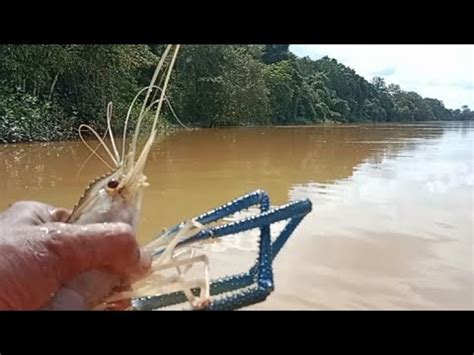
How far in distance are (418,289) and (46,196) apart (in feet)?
9.42

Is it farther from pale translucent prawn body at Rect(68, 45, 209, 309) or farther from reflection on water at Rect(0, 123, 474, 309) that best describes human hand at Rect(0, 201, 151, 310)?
reflection on water at Rect(0, 123, 474, 309)

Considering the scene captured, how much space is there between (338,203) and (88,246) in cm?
322

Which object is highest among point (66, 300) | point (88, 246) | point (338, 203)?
point (88, 246)

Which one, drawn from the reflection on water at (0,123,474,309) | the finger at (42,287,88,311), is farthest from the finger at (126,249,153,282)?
the reflection on water at (0,123,474,309)

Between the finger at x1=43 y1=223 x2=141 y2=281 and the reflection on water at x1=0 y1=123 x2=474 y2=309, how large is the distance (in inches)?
45.5

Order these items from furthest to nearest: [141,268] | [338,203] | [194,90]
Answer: [194,90]
[338,203]
[141,268]

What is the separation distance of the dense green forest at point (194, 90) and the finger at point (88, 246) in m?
2.13

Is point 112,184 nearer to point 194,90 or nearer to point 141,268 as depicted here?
point 141,268

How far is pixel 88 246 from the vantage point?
43.6 inches

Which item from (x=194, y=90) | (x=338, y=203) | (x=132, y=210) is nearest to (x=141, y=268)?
(x=132, y=210)

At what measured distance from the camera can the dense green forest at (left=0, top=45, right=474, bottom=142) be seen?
30.9 ft

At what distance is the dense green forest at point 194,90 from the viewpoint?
30.9 ft

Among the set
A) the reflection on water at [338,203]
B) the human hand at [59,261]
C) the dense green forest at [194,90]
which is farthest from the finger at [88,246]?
the dense green forest at [194,90]
